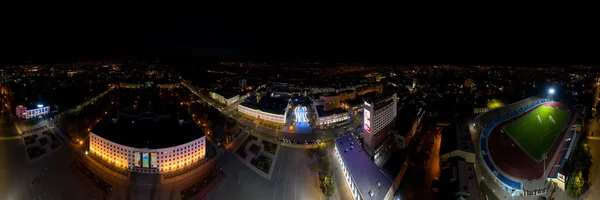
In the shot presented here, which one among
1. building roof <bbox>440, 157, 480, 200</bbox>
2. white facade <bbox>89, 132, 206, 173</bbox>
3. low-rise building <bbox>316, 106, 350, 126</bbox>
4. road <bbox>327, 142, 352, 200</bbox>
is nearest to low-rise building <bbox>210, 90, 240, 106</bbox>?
low-rise building <bbox>316, 106, 350, 126</bbox>

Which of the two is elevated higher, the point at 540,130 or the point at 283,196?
the point at 540,130

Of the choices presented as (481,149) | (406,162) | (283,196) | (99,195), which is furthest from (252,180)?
(481,149)

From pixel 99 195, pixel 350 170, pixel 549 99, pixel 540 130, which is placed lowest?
pixel 99 195

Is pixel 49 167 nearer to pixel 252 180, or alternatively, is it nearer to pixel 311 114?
pixel 252 180

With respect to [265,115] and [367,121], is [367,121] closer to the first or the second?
[367,121]

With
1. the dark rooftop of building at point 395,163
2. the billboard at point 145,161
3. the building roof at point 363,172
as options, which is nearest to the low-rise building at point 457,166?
the dark rooftop of building at point 395,163

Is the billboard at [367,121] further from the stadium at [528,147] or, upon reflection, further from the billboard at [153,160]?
the billboard at [153,160]

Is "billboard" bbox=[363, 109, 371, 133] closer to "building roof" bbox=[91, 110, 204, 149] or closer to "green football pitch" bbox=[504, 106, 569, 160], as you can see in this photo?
"green football pitch" bbox=[504, 106, 569, 160]

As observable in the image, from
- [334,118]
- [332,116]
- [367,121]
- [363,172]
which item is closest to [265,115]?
[332,116]
